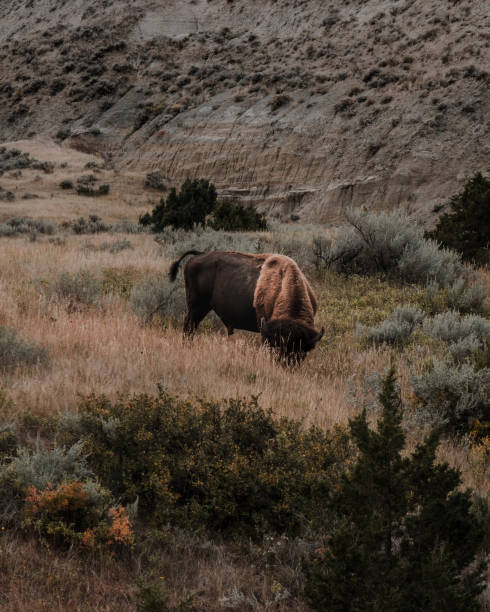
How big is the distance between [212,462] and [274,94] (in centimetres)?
3918

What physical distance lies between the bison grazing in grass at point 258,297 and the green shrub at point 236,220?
12.3 meters

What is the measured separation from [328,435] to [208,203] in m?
19.6

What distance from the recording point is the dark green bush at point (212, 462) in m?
3.10

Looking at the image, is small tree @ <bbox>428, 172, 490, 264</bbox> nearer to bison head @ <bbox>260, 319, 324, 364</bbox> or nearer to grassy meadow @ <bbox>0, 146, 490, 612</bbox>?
grassy meadow @ <bbox>0, 146, 490, 612</bbox>

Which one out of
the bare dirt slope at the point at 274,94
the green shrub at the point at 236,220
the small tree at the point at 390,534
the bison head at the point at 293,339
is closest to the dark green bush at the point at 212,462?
the small tree at the point at 390,534

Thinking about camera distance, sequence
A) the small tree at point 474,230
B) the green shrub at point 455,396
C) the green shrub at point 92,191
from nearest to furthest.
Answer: the green shrub at point 455,396 → the small tree at point 474,230 → the green shrub at point 92,191

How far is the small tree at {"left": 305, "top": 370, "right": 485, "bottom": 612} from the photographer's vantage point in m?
1.94

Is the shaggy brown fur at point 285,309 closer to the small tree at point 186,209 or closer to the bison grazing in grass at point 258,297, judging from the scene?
the bison grazing in grass at point 258,297

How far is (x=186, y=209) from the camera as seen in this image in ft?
70.6

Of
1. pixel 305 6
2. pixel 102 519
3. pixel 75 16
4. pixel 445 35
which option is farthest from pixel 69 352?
pixel 75 16

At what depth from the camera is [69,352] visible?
225 inches

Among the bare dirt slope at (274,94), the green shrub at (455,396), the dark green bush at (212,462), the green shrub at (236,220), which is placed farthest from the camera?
the bare dirt slope at (274,94)

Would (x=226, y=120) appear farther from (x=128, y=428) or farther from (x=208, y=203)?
(x=128, y=428)

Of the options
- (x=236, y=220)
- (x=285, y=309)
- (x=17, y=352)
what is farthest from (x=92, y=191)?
(x=17, y=352)
